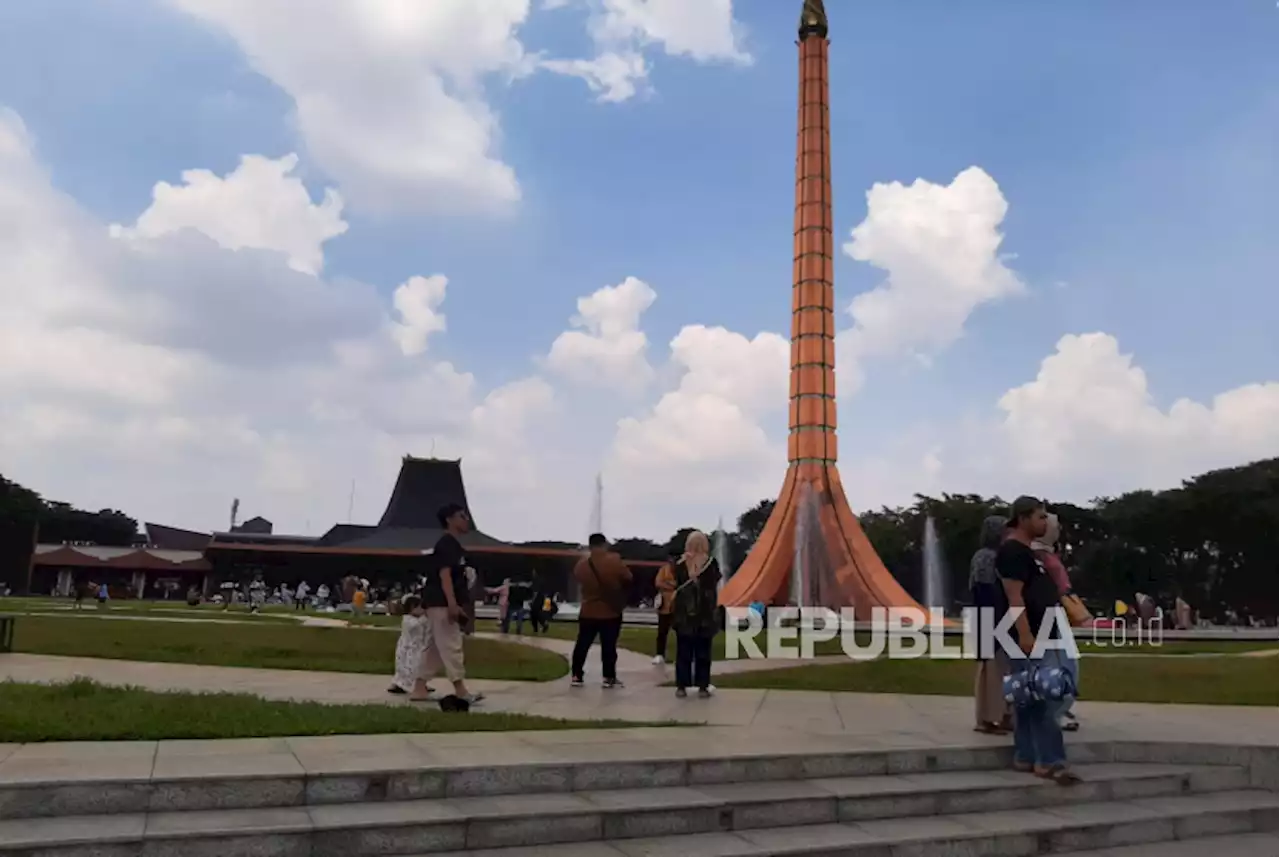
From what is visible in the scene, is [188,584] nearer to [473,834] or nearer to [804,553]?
[804,553]

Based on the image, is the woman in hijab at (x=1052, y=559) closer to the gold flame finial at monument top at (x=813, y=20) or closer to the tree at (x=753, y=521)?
the gold flame finial at monument top at (x=813, y=20)

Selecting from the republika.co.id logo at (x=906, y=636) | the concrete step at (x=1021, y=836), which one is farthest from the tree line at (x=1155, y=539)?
the concrete step at (x=1021, y=836)

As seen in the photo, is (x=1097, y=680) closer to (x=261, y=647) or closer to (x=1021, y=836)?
(x=1021, y=836)

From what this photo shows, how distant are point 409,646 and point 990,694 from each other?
4.17 meters

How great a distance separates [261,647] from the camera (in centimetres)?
1152

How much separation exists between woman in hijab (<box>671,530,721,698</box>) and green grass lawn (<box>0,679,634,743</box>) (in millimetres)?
1856

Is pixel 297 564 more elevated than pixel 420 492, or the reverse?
pixel 420 492

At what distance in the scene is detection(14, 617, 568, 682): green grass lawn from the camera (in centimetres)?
965

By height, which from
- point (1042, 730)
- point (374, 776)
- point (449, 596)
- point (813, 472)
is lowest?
point (374, 776)

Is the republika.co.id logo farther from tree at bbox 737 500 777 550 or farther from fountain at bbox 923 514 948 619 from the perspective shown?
tree at bbox 737 500 777 550

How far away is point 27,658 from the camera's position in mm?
9750

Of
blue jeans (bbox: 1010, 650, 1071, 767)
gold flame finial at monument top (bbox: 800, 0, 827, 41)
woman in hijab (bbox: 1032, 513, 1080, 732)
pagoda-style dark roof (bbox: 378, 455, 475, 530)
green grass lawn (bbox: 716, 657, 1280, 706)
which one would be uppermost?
gold flame finial at monument top (bbox: 800, 0, 827, 41)

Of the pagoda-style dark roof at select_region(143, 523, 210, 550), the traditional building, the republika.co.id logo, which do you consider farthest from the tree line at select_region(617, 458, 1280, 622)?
the pagoda-style dark roof at select_region(143, 523, 210, 550)

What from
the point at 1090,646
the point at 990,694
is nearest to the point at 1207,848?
the point at 990,694
